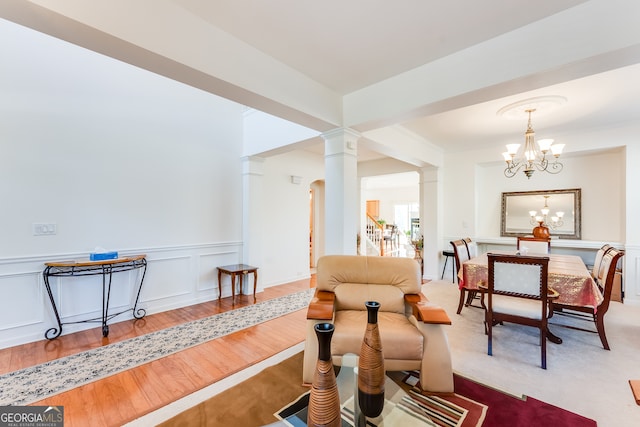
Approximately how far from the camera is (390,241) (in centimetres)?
1061

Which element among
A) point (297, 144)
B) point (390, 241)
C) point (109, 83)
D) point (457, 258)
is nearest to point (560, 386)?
point (457, 258)

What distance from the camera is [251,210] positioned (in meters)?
4.52

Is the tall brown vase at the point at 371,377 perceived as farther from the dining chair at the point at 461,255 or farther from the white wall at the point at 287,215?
the white wall at the point at 287,215

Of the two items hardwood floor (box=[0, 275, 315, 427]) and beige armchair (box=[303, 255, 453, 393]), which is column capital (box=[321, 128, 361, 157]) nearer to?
beige armchair (box=[303, 255, 453, 393])

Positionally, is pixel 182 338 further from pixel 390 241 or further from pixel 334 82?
pixel 390 241

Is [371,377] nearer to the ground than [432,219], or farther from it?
nearer to the ground

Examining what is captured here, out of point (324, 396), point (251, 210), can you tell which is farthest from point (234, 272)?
point (324, 396)

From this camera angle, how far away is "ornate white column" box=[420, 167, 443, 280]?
545 cm

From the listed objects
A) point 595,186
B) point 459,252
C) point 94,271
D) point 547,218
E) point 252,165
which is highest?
point 252,165

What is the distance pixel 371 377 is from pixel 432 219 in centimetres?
477

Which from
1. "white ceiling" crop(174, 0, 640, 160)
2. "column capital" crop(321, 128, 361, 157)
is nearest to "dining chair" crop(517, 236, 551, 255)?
"white ceiling" crop(174, 0, 640, 160)

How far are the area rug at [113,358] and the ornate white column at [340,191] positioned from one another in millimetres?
1310

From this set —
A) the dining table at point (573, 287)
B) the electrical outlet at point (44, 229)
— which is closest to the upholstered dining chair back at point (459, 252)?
the dining table at point (573, 287)

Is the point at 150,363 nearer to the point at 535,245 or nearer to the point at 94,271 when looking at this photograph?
the point at 94,271
